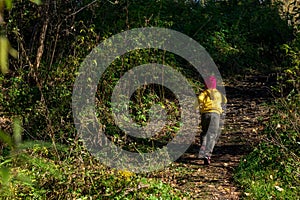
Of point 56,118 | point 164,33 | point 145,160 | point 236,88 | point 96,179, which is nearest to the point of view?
point 96,179

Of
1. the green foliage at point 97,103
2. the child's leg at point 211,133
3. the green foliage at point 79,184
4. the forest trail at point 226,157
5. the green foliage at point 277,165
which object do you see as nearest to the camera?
the green foliage at point 79,184

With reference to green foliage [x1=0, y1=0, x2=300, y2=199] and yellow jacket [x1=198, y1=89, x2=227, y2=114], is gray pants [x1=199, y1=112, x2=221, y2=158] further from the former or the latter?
green foliage [x1=0, y1=0, x2=300, y2=199]

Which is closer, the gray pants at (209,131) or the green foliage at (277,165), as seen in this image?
the green foliage at (277,165)

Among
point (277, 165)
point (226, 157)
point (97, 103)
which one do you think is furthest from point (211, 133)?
point (97, 103)

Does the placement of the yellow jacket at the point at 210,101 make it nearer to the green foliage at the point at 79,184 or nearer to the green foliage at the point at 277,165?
the green foliage at the point at 277,165

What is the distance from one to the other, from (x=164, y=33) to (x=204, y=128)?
321cm

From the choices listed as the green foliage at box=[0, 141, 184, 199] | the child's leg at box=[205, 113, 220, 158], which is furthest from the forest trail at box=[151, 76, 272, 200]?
the green foliage at box=[0, 141, 184, 199]

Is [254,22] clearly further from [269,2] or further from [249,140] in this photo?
[249,140]

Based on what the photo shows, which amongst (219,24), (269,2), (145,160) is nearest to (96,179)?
(145,160)

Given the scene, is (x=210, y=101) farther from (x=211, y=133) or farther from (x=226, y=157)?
(x=226, y=157)

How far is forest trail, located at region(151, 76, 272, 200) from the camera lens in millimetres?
6426

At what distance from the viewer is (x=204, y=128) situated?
7887 millimetres

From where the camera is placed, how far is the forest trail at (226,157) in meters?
6.43

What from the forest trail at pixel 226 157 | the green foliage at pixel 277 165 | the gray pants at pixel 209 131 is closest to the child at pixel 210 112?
the gray pants at pixel 209 131
